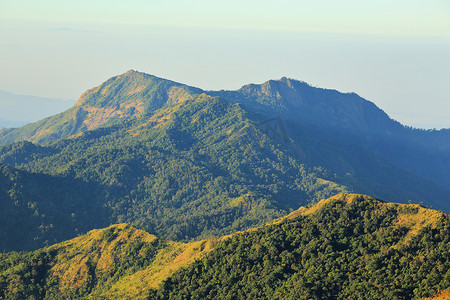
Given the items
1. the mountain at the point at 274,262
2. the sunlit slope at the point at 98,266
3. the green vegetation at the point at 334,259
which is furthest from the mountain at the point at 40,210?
the green vegetation at the point at 334,259

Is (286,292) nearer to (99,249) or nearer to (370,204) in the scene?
(370,204)

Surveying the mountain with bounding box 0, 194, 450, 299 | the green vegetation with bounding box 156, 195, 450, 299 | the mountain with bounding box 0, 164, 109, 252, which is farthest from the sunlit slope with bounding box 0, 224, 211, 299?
the mountain with bounding box 0, 164, 109, 252

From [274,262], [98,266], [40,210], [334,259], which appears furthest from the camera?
[40,210]

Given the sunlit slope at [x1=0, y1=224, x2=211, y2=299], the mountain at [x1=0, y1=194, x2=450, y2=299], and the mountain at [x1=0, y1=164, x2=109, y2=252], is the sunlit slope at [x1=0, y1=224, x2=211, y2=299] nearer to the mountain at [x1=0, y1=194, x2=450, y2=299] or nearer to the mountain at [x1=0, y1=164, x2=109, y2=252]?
the mountain at [x1=0, y1=194, x2=450, y2=299]

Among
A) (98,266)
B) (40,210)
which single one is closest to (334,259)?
(98,266)

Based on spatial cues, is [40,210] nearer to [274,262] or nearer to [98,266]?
[98,266]

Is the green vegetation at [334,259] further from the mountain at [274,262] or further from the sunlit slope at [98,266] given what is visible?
the sunlit slope at [98,266]

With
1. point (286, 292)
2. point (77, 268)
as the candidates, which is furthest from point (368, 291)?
point (77, 268)

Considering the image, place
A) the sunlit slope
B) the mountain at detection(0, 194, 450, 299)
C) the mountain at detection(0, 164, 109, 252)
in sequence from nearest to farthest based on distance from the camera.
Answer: the mountain at detection(0, 194, 450, 299) → the sunlit slope → the mountain at detection(0, 164, 109, 252)
